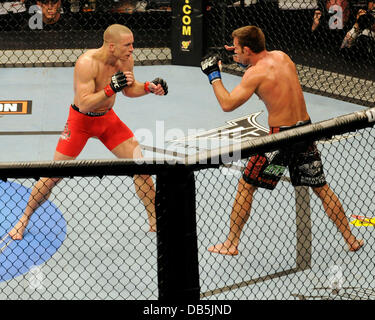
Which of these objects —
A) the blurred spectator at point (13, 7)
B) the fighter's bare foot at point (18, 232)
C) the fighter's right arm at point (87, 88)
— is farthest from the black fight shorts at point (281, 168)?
the blurred spectator at point (13, 7)

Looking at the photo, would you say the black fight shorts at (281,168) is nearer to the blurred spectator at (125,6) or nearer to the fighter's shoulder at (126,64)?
the fighter's shoulder at (126,64)

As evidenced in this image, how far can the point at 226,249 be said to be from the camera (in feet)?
16.4

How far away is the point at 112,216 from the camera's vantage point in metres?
5.55

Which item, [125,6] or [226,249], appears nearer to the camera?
[226,249]

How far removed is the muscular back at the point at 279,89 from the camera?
482 cm

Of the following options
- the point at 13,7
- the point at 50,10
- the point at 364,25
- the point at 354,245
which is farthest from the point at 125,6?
the point at 354,245

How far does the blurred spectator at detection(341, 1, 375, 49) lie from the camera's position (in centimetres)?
928

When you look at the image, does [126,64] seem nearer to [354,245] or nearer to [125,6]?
[354,245]

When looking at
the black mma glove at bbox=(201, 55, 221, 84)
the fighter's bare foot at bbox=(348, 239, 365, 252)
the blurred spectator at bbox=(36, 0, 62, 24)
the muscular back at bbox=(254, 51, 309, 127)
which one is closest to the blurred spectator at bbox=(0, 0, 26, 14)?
the blurred spectator at bbox=(36, 0, 62, 24)

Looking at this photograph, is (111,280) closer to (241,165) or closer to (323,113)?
(241,165)

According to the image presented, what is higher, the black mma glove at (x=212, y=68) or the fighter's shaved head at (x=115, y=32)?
the fighter's shaved head at (x=115, y=32)

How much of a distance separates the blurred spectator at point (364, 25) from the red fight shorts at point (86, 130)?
16.9 ft

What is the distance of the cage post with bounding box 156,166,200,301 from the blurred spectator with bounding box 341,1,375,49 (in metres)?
6.91

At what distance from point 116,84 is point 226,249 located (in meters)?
1.37
